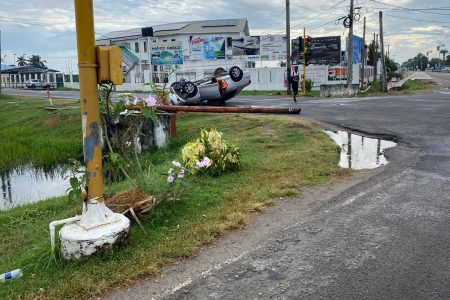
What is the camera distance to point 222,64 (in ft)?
137

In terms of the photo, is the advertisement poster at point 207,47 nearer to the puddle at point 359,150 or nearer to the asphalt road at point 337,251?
the puddle at point 359,150

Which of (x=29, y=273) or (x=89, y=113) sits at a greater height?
(x=89, y=113)

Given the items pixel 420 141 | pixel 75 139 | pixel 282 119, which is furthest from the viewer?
pixel 75 139

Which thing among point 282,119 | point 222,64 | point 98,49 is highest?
point 222,64

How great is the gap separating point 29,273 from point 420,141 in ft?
27.3

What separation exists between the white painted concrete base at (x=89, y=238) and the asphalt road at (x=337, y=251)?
54 cm

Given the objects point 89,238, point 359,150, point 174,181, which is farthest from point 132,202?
point 359,150

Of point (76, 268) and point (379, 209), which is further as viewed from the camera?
point (379, 209)

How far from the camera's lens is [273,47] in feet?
141

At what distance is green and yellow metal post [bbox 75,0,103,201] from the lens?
12.6 ft

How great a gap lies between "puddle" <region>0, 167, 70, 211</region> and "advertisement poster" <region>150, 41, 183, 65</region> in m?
36.5

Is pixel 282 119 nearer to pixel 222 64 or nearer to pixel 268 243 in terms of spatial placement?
pixel 268 243

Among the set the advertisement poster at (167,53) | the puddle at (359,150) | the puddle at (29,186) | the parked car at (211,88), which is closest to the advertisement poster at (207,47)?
the advertisement poster at (167,53)

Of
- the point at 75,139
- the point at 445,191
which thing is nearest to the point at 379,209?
the point at 445,191
